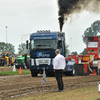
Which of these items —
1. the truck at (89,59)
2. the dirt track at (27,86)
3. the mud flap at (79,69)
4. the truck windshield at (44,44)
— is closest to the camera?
the dirt track at (27,86)

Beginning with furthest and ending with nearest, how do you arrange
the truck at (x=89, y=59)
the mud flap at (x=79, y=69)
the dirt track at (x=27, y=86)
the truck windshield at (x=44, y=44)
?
the truck at (x=89, y=59), the mud flap at (x=79, y=69), the truck windshield at (x=44, y=44), the dirt track at (x=27, y=86)

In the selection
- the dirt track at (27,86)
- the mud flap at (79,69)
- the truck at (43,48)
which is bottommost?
the dirt track at (27,86)

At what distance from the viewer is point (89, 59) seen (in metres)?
28.4

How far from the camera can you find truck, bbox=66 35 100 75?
89.5 ft

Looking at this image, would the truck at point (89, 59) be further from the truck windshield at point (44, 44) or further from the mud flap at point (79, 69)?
the truck windshield at point (44, 44)

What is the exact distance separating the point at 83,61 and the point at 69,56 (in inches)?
55.8

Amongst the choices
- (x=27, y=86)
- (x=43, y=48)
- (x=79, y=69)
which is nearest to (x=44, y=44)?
(x=43, y=48)

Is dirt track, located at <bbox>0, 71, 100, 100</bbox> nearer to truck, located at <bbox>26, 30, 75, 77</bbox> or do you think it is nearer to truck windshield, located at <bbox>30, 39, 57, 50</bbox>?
truck, located at <bbox>26, 30, 75, 77</bbox>

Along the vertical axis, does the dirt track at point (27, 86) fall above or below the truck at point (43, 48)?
below

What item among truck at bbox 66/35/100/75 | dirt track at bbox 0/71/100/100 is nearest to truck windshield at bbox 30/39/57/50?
truck at bbox 66/35/100/75

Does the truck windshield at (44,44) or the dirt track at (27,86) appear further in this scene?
the truck windshield at (44,44)

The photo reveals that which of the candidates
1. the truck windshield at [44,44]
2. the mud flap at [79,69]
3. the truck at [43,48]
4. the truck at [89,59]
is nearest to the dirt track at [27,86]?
the truck at [43,48]

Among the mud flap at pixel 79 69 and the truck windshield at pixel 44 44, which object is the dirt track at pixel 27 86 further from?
the mud flap at pixel 79 69

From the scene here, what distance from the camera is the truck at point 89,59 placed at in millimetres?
27266
